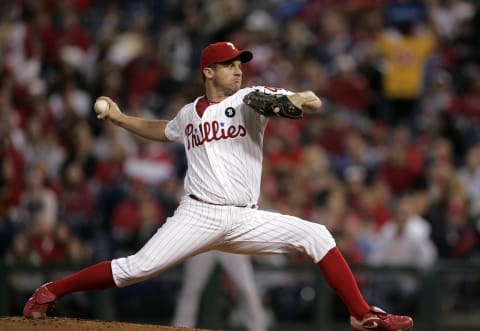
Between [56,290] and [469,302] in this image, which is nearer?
[56,290]

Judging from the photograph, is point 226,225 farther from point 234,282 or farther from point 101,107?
point 234,282

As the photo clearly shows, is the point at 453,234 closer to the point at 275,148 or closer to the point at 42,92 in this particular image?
the point at 275,148

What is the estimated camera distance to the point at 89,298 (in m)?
9.91

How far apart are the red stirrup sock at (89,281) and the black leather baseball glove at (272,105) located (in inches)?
47.8

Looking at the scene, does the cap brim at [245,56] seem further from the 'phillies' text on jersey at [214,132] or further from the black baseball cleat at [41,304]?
the black baseball cleat at [41,304]

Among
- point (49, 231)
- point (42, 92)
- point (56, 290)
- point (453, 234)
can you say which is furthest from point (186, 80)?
point (56, 290)

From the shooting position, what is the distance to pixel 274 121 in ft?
37.4

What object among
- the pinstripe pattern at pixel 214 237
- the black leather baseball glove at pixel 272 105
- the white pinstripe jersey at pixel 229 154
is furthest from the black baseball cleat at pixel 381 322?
the black leather baseball glove at pixel 272 105

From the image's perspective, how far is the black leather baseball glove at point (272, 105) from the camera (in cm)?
529

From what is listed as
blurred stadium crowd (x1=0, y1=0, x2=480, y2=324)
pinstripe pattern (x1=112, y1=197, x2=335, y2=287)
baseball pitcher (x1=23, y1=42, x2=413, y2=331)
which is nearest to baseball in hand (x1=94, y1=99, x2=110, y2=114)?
baseball pitcher (x1=23, y1=42, x2=413, y2=331)

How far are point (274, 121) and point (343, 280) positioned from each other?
19.1 feet

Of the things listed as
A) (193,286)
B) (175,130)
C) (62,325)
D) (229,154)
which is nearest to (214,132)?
(229,154)

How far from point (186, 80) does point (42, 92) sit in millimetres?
1723

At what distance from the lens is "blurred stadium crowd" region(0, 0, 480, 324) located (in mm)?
10133
